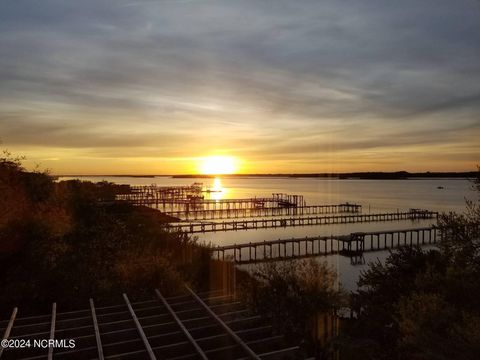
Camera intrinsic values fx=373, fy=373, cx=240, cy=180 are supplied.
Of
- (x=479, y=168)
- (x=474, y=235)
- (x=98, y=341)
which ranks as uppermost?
(x=479, y=168)

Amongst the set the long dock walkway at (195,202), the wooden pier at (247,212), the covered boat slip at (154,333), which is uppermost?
the covered boat slip at (154,333)

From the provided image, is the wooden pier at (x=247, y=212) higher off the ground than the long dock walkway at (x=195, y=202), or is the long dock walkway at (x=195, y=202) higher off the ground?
the long dock walkway at (x=195, y=202)

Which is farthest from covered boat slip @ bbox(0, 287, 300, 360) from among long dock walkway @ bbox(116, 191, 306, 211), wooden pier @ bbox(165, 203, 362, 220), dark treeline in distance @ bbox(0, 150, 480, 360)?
long dock walkway @ bbox(116, 191, 306, 211)

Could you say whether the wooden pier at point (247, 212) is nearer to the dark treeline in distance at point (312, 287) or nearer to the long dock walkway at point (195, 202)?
the long dock walkway at point (195, 202)

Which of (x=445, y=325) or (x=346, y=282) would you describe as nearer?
(x=445, y=325)

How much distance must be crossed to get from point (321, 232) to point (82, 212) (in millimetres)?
39220

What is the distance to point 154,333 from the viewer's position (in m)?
10.6

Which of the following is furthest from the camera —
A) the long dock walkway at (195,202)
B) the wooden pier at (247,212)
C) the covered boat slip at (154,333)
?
the long dock walkway at (195,202)

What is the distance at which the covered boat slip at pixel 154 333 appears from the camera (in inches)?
355

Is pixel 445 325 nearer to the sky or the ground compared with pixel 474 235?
nearer to the ground

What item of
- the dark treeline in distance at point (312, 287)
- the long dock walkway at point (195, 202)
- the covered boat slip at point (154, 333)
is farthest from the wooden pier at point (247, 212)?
the covered boat slip at point (154, 333)

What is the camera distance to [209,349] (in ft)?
31.1

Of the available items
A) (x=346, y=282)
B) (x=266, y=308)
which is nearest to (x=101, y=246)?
(x=266, y=308)

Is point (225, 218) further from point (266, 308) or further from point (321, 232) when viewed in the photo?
point (266, 308)
